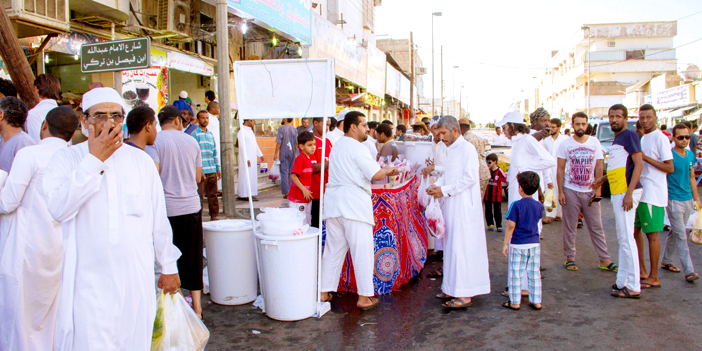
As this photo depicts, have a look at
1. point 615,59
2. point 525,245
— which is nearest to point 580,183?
point 525,245

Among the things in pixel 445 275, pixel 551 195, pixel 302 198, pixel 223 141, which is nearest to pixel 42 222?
pixel 302 198

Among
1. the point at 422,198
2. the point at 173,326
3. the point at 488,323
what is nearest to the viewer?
the point at 173,326

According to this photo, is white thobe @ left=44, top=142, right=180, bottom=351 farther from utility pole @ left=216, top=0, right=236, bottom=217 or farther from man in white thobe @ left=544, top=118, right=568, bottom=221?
man in white thobe @ left=544, top=118, right=568, bottom=221

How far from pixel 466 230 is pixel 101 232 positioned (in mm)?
3307

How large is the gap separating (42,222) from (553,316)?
14.1 ft

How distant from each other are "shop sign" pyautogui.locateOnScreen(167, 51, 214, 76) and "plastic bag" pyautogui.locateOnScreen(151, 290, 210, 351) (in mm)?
8372

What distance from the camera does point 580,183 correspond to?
5.92m

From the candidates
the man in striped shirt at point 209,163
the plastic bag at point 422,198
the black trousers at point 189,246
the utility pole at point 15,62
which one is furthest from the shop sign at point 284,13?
the black trousers at point 189,246

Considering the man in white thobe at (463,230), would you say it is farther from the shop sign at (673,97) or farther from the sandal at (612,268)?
the shop sign at (673,97)

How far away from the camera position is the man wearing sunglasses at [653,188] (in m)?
5.19

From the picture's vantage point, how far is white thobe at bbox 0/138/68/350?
298cm

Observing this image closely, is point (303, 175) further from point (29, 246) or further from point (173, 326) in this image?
point (29, 246)

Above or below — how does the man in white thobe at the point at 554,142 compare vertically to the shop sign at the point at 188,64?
below

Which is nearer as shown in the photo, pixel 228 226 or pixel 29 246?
pixel 29 246
